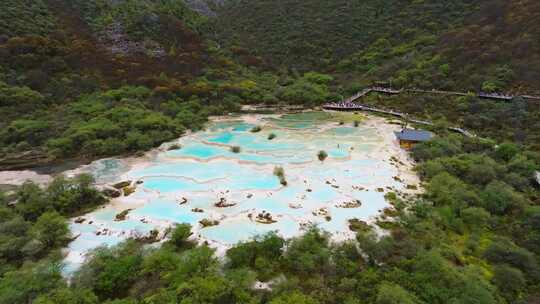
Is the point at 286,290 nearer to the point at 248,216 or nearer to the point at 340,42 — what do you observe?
the point at 248,216

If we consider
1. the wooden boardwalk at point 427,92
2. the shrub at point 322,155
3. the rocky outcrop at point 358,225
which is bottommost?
the rocky outcrop at point 358,225

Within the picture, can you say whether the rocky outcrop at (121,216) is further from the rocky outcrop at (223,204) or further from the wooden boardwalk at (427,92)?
the wooden boardwalk at (427,92)

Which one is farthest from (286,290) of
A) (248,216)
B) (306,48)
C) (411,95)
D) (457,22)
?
(457,22)

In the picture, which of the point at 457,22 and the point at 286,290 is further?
the point at 457,22

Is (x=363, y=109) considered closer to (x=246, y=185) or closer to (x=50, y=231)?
(x=246, y=185)

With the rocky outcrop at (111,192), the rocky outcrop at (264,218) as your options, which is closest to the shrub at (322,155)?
the rocky outcrop at (264,218)

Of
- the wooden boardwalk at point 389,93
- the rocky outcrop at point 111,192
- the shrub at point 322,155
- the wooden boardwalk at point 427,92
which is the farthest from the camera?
the wooden boardwalk at point 427,92
